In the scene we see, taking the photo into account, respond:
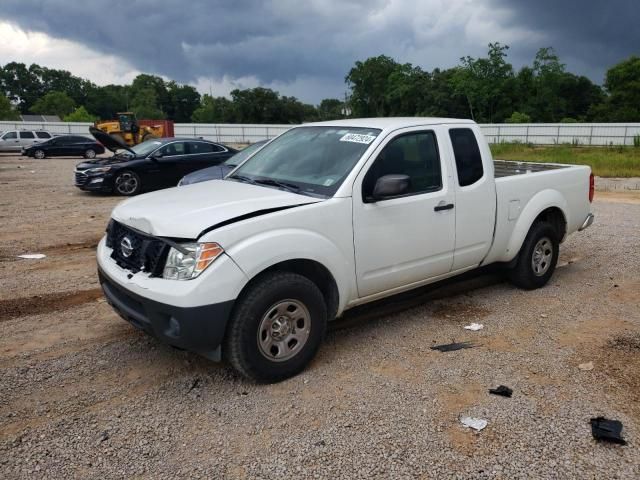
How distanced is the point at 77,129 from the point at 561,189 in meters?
47.4

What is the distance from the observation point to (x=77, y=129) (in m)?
46.1

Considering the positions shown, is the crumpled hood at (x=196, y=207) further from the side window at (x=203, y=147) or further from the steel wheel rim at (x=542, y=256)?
the side window at (x=203, y=147)

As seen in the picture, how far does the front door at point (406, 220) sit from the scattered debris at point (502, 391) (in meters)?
1.16

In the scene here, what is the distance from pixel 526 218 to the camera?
5.47 metres

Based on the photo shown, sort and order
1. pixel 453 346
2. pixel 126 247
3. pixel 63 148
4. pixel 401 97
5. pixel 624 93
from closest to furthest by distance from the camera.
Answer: pixel 126 247
pixel 453 346
pixel 63 148
pixel 624 93
pixel 401 97

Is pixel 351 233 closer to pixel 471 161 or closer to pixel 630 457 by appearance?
pixel 471 161

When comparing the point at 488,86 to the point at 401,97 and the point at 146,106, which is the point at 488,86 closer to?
the point at 401,97

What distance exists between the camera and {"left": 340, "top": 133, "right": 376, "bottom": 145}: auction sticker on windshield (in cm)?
432

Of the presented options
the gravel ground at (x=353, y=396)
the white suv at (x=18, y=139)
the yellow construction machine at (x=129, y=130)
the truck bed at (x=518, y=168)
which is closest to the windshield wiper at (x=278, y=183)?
the gravel ground at (x=353, y=396)

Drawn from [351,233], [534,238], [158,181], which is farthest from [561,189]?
[158,181]

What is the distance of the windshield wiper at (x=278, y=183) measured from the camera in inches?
165

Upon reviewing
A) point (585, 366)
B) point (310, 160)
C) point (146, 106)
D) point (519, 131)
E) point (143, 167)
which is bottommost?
point (585, 366)

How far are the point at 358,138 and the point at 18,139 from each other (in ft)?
105

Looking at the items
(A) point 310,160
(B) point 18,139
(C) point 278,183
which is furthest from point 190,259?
(B) point 18,139
